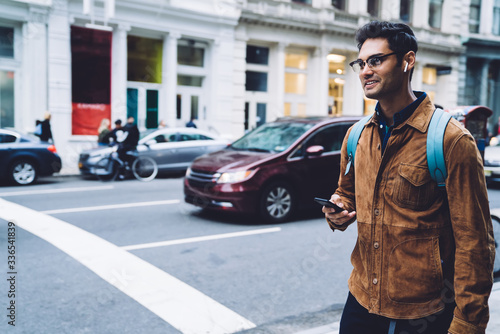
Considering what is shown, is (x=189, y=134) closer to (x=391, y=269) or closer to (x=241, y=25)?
(x=241, y=25)

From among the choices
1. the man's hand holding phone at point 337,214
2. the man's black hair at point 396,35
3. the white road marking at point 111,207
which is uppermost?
the man's black hair at point 396,35

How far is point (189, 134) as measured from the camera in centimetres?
1582

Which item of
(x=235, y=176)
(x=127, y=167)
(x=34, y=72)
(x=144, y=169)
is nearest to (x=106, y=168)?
(x=127, y=167)

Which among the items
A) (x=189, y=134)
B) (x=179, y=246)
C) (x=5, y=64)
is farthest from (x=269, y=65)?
(x=179, y=246)

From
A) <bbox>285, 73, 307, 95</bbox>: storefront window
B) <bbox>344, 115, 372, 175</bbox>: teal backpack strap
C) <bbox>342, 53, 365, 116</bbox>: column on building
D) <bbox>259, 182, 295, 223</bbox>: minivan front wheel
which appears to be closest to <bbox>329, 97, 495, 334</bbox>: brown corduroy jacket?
<bbox>344, 115, 372, 175</bbox>: teal backpack strap

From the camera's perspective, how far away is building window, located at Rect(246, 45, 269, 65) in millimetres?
23578

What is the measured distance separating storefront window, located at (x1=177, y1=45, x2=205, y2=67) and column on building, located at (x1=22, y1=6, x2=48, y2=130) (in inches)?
232

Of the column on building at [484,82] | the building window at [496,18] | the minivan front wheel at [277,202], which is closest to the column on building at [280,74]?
the column on building at [484,82]

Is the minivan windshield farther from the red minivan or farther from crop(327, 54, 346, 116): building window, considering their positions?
crop(327, 54, 346, 116): building window

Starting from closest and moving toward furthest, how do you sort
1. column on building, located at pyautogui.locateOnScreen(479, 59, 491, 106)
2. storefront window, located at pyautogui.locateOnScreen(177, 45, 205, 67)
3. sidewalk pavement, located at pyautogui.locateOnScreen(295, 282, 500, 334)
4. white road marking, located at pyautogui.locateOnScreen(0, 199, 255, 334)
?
1. sidewalk pavement, located at pyautogui.locateOnScreen(295, 282, 500, 334)
2. white road marking, located at pyautogui.locateOnScreen(0, 199, 255, 334)
3. storefront window, located at pyautogui.locateOnScreen(177, 45, 205, 67)
4. column on building, located at pyautogui.locateOnScreen(479, 59, 491, 106)

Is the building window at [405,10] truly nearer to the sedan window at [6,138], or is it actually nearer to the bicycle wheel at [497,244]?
the sedan window at [6,138]

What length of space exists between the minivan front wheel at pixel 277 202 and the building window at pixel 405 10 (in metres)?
23.5

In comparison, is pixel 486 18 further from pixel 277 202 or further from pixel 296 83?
pixel 277 202

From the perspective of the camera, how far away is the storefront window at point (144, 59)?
2045 cm
